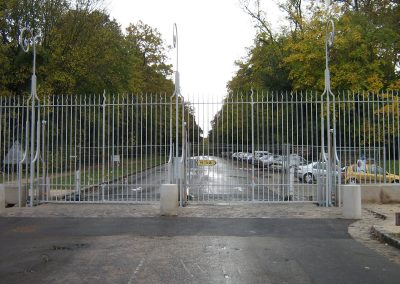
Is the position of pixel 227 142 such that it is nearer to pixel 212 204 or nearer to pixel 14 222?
pixel 212 204

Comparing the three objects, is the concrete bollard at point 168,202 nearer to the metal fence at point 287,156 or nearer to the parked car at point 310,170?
the metal fence at point 287,156

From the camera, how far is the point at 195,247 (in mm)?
8562

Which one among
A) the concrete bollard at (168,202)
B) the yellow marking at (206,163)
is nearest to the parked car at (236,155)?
the yellow marking at (206,163)

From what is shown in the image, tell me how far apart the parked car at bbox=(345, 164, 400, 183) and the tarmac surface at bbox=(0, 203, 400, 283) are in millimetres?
1386

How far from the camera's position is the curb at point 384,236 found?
8.73 metres

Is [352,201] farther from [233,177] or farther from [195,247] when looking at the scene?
[195,247]

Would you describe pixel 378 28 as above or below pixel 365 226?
above

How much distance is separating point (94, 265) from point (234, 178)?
8.86 m

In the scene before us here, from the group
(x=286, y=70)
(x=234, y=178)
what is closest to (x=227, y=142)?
(x=234, y=178)

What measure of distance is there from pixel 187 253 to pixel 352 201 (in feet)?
18.6

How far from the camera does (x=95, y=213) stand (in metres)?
13.0

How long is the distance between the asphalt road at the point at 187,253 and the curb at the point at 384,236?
592mm

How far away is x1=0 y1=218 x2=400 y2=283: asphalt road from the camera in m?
6.66

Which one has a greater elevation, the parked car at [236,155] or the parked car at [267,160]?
the parked car at [236,155]
